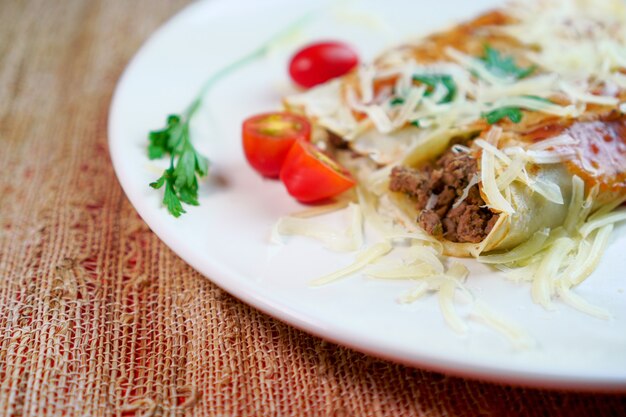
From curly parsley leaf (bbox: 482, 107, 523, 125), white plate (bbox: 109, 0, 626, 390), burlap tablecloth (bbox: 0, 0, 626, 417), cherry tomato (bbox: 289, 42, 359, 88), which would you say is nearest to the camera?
white plate (bbox: 109, 0, 626, 390)

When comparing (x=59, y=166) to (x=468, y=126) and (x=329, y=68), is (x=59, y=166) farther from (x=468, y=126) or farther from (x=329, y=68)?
(x=468, y=126)

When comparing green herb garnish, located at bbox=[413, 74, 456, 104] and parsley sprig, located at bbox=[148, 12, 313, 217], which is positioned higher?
green herb garnish, located at bbox=[413, 74, 456, 104]

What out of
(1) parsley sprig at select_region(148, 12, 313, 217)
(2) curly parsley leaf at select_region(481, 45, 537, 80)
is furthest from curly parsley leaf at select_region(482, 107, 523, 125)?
(1) parsley sprig at select_region(148, 12, 313, 217)

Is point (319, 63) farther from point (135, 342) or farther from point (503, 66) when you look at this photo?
point (135, 342)

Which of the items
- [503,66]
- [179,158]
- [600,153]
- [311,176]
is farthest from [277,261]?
[503,66]

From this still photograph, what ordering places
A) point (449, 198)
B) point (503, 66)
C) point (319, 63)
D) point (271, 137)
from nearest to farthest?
point (449, 198) → point (271, 137) → point (503, 66) → point (319, 63)

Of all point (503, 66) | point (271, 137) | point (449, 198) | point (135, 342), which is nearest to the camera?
point (135, 342)

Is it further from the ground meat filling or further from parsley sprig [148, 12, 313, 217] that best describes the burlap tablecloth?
the ground meat filling
